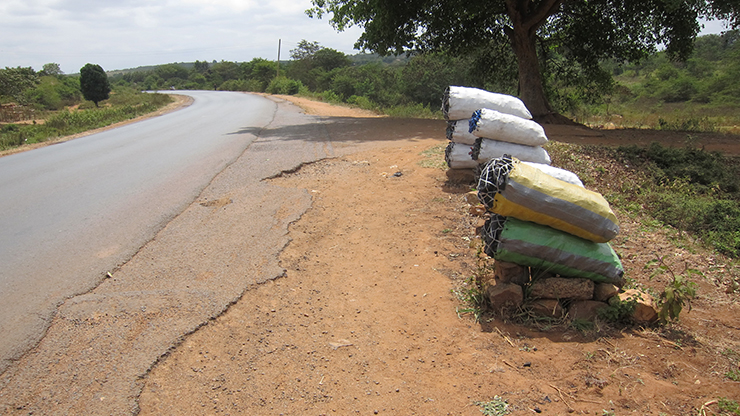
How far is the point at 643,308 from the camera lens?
3.43 meters

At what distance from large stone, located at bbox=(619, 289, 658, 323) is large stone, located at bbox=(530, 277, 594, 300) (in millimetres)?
242

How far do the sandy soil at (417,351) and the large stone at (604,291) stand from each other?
9.3 inches

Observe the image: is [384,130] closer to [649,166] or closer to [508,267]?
[649,166]

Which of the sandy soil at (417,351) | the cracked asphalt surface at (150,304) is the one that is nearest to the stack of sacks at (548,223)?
the sandy soil at (417,351)

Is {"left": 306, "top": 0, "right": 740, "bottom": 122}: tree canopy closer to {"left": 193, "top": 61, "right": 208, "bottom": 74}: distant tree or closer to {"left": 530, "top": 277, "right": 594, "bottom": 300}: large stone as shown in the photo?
{"left": 530, "top": 277, "right": 594, "bottom": 300}: large stone

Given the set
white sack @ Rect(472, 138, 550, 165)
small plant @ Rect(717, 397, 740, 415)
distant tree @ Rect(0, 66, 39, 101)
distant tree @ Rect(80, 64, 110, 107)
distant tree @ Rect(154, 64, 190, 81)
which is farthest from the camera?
distant tree @ Rect(154, 64, 190, 81)

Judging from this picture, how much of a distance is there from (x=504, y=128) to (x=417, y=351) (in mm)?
3465

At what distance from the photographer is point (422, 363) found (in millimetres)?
3121

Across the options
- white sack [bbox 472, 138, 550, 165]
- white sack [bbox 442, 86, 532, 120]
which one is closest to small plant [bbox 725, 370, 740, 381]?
white sack [bbox 472, 138, 550, 165]

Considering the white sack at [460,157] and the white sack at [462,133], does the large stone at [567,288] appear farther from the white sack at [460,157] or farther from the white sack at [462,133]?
the white sack at [462,133]

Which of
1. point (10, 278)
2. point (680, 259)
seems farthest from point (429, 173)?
point (10, 278)

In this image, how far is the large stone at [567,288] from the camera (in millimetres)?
3531

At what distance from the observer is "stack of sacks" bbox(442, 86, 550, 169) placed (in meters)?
5.89

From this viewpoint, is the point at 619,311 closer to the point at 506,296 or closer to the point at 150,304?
the point at 506,296
